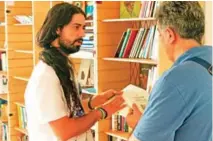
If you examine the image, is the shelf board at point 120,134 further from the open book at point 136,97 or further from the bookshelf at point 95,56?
the open book at point 136,97

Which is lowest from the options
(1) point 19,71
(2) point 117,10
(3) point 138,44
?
(1) point 19,71

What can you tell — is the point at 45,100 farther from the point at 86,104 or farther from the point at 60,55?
the point at 86,104

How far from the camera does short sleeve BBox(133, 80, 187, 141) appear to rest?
3.89ft

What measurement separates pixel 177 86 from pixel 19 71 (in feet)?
10.2

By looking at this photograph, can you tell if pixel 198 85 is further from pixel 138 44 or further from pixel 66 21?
pixel 138 44

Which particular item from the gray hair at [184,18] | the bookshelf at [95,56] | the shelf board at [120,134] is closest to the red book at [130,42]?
the bookshelf at [95,56]

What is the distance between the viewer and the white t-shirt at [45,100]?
5.90 feet

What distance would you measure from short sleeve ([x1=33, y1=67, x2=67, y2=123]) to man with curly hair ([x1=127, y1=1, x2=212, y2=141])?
0.63m

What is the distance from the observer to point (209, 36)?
1.40 m

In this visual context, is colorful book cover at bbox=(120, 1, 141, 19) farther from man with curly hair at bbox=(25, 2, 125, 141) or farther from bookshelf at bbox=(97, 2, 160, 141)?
man with curly hair at bbox=(25, 2, 125, 141)

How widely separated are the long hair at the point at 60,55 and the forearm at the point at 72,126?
6cm

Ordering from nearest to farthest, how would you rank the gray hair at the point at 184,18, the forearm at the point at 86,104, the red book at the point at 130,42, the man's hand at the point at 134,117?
1. the gray hair at the point at 184,18
2. the man's hand at the point at 134,117
3. the forearm at the point at 86,104
4. the red book at the point at 130,42

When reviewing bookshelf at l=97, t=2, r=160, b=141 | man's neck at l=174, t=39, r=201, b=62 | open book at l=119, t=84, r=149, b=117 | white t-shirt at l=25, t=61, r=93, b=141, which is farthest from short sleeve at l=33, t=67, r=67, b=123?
bookshelf at l=97, t=2, r=160, b=141

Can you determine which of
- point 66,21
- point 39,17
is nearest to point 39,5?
point 39,17
